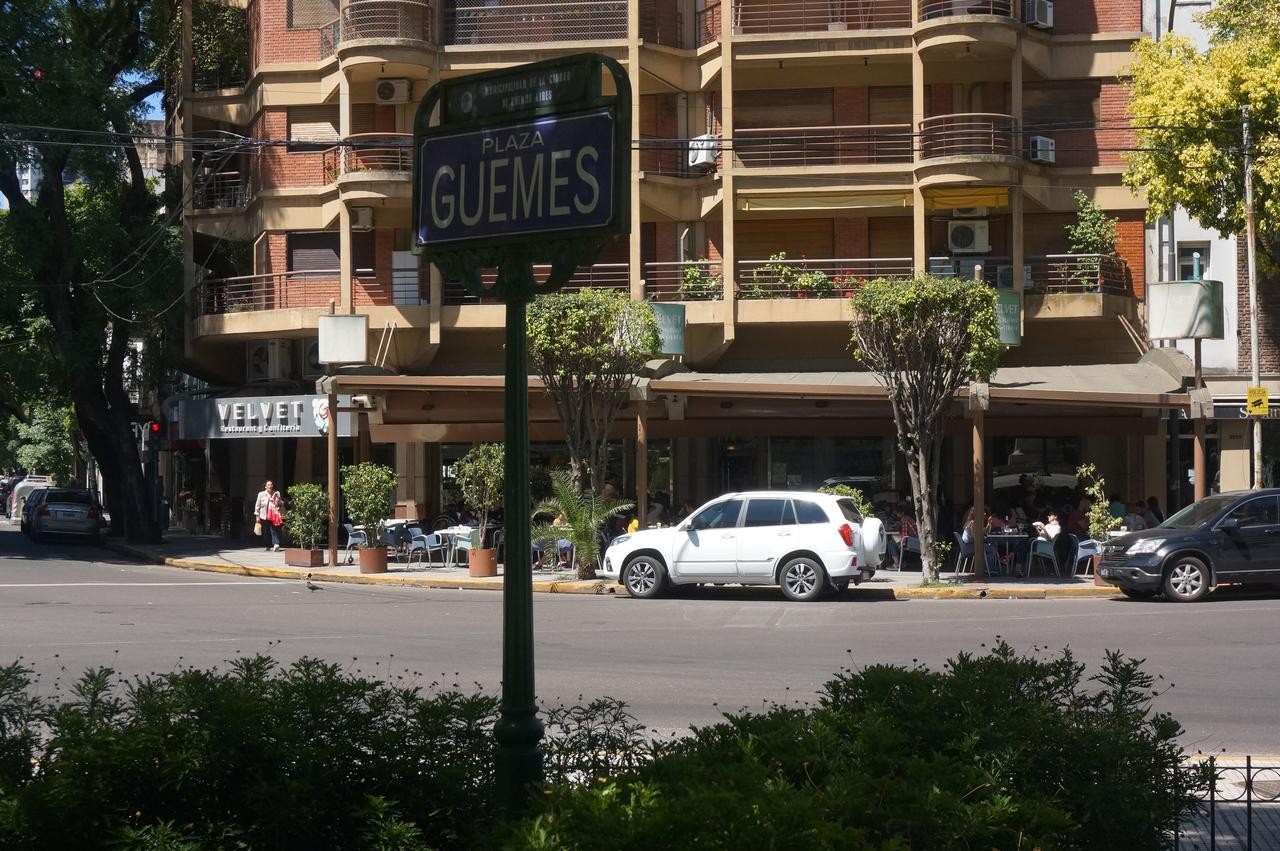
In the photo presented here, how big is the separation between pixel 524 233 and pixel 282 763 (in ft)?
7.08

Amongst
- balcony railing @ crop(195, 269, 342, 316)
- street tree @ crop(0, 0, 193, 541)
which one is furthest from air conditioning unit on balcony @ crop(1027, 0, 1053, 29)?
street tree @ crop(0, 0, 193, 541)

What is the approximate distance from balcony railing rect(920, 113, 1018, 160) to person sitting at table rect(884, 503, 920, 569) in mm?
8428

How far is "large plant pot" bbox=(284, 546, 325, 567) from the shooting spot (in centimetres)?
2688

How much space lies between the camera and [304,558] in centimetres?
2694

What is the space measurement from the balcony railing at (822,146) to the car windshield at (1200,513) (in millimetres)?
12002

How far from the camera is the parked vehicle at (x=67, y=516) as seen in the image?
120ft

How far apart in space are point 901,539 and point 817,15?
12739 mm

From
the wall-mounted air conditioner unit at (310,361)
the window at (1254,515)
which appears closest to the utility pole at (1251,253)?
the window at (1254,515)

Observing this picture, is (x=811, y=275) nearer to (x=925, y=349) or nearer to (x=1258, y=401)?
(x=925, y=349)

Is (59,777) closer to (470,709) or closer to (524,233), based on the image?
(470,709)

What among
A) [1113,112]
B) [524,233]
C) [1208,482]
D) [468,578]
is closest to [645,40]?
[1113,112]

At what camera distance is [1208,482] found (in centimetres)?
3089

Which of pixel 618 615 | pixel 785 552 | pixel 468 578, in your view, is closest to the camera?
pixel 618 615

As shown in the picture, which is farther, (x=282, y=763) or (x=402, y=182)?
(x=402, y=182)
